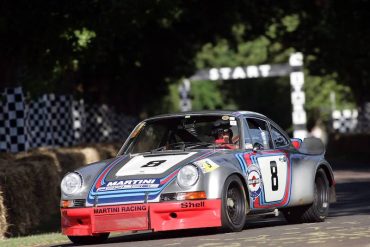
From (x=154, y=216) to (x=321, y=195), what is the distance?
10.5ft

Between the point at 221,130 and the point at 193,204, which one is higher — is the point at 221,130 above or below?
above

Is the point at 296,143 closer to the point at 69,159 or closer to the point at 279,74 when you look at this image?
the point at 69,159

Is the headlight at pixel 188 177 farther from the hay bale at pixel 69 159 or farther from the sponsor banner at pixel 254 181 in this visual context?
the hay bale at pixel 69 159

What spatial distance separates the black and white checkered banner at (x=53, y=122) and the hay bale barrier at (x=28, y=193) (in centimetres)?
263

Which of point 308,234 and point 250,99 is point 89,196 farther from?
point 250,99

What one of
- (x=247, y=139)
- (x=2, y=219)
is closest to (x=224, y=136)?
(x=247, y=139)

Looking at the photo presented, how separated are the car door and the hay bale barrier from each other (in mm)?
3557

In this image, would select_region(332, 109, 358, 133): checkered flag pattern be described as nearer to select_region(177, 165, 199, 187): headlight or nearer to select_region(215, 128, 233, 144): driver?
select_region(215, 128, 233, 144): driver

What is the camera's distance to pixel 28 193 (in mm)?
15289

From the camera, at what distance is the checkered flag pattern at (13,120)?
21.7 m

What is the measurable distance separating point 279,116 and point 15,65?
43.4 metres

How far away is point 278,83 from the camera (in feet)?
248

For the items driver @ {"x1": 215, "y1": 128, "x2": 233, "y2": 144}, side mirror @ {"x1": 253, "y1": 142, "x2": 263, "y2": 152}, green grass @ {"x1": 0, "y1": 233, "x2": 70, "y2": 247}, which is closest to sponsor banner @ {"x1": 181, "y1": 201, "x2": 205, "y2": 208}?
driver @ {"x1": 215, "y1": 128, "x2": 233, "y2": 144}

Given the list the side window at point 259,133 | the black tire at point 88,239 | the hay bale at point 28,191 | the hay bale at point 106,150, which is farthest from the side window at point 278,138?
the hay bale at point 106,150
